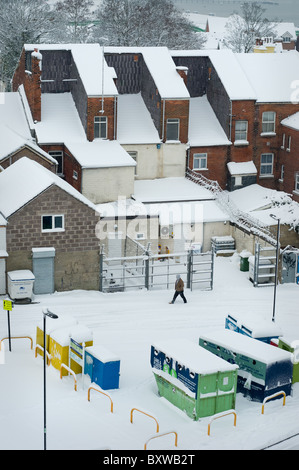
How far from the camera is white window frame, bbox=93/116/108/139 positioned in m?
49.3

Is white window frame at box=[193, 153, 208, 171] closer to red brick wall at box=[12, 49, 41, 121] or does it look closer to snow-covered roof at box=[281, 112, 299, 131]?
snow-covered roof at box=[281, 112, 299, 131]

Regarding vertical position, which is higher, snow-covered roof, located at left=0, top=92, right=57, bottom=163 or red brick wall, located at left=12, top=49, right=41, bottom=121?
red brick wall, located at left=12, top=49, right=41, bottom=121

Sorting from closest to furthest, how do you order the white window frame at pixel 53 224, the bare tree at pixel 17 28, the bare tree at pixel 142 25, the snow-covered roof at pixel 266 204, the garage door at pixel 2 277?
the garage door at pixel 2 277 < the white window frame at pixel 53 224 < the snow-covered roof at pixel 266 204 < the bare tree at pixel 17 28 < the bare tree at pixel 142 25

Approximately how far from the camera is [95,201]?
152 ft

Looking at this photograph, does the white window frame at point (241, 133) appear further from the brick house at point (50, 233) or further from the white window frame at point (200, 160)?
the brick house at point (50, 233)

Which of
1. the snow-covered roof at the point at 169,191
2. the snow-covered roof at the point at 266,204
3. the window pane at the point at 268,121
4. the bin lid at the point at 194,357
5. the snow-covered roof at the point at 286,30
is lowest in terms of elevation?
the bin lid at the point at 194,357

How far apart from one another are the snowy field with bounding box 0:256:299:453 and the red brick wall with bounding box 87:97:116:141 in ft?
47.6

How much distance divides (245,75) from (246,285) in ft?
61.9

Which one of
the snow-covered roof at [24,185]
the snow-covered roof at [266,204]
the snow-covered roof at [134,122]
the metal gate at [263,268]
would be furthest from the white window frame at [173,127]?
the snow-covered roof at [24,185]

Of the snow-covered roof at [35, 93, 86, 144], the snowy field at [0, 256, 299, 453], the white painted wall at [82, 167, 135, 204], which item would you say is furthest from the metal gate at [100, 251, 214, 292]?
the snow-covered roof at [35, 93, 86, 144]

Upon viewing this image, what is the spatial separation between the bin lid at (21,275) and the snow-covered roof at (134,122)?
15.7 m

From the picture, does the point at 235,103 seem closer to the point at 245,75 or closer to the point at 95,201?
the point at 245,75

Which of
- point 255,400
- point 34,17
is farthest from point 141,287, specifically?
point 34,17

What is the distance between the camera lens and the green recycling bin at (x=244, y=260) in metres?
42.0
